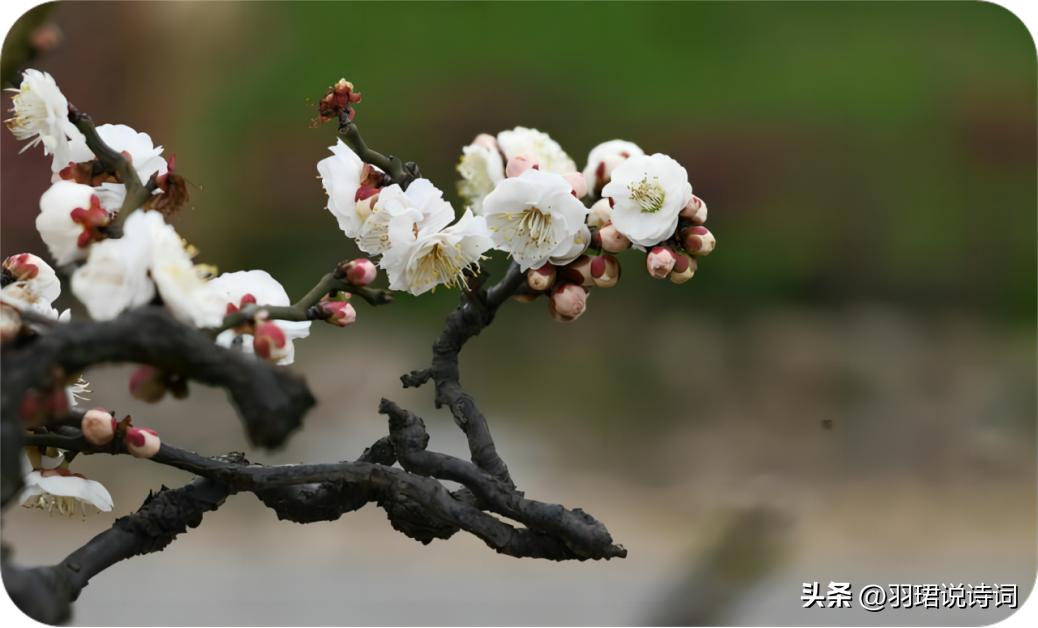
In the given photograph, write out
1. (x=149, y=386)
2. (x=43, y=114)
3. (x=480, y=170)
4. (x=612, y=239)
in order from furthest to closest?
1. (x=480, y=170)
2. (x=612, y=239)
3. (x=43, y=114)
4. (x=149, y=386)

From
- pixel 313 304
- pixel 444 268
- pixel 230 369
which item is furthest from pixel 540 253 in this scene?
pixel 230 369

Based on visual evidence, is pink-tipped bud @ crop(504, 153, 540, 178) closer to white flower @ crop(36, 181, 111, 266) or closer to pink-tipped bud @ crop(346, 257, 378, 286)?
pink-tipped bud @ crop(346, 257, 378, 286)

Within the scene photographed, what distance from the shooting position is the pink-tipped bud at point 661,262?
74cm

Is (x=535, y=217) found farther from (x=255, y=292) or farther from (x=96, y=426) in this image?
(x=96, y=426)

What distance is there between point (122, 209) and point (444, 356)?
353 millimetres

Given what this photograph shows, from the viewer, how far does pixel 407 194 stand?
2.41 ft

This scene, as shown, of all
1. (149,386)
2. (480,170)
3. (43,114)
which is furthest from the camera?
(480,170)

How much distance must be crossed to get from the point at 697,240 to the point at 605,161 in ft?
0.46

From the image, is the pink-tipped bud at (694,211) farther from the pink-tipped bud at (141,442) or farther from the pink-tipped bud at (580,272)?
the pink-tipped bud at (141,442)

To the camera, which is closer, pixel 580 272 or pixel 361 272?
pixel 361 272

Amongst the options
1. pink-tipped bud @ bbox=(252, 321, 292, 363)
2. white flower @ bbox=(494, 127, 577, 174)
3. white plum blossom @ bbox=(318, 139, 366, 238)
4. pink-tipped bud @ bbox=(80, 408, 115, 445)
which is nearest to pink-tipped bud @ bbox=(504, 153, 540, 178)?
white flower @ bbox=(494, 127, 577, 174)

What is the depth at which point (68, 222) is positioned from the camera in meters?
0.59

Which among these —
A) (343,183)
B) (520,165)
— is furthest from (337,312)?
(520,165)

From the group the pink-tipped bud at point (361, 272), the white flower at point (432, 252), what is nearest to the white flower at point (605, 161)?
the white flower at point (432, 252)
